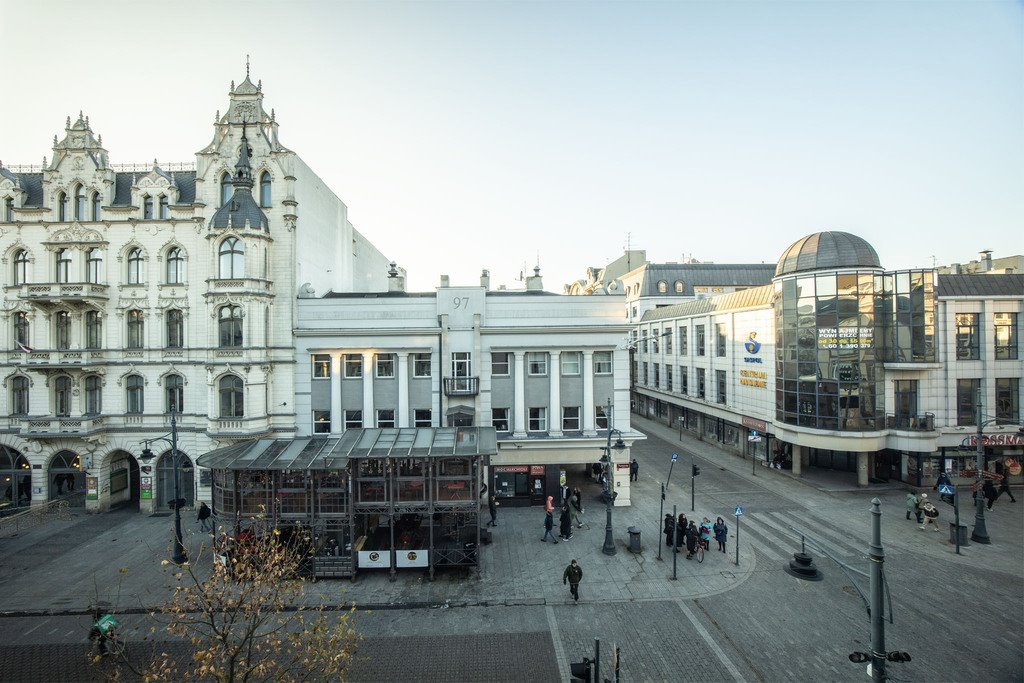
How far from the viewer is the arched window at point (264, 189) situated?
26.8 meters

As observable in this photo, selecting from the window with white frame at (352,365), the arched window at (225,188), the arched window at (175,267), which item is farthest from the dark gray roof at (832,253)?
the arched window at (175,267)

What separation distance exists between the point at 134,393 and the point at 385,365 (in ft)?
47.1

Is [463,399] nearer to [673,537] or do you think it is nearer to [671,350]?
[673,537]

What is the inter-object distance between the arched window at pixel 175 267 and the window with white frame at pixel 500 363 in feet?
59.3

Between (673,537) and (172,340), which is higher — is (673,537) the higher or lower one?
the lower one

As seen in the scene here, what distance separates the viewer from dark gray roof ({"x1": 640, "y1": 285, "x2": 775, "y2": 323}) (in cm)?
3416

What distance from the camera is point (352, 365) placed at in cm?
2694

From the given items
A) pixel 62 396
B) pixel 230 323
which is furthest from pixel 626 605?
pixel 62 396

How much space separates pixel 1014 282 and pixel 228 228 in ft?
158

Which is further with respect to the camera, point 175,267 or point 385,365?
point 385,365

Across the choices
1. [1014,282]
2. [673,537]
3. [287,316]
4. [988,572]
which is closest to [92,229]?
[287,316]

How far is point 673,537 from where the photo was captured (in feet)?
65.6

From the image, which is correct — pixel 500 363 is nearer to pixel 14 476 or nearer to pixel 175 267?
pixel 175 267

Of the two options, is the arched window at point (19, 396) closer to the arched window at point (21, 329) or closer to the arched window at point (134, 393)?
the arched window at point (21, 329)
